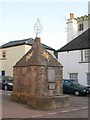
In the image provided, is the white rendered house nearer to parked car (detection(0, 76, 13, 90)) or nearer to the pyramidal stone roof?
parked car (detection(0, 76, 13, 90))

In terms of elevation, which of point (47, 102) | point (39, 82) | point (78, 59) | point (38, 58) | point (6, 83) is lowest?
point (47, 102)

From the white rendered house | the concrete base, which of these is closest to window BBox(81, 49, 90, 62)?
the white rendered house

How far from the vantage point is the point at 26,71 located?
1795cm

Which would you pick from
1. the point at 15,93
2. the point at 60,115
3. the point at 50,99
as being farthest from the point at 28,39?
the point at 60,115

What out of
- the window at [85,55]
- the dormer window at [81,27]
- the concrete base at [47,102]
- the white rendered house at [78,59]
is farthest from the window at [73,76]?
Answer: the concrete base at [47,102]

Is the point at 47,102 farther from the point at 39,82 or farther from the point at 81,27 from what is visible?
the point at 81,27

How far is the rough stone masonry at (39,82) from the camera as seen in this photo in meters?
16.5

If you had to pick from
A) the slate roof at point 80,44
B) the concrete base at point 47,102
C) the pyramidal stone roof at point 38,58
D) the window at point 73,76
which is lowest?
the concrete base at point 47,102

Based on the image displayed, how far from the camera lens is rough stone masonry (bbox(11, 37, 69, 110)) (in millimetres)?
16516

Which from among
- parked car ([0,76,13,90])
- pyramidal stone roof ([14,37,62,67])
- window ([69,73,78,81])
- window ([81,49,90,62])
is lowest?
parked car ([0,76,13,90])

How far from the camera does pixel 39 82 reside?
16.8 metres

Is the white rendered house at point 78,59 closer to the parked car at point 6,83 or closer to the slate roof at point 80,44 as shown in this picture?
the slate roof at point 80,44

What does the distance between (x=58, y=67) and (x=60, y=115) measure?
4.74 metres

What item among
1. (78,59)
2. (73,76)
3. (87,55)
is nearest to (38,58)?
(87,55)
